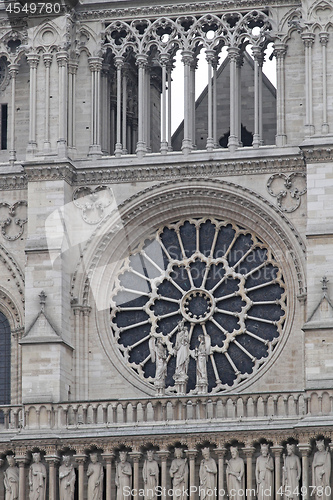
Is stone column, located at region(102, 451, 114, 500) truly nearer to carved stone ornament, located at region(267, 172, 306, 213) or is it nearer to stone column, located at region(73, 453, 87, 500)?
stone column, located at region(73, 453, 87, 500)

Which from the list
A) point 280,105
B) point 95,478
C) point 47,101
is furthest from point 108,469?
point 280,105

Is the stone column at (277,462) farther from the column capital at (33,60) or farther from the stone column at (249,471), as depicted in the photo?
the column capital at (33,60)

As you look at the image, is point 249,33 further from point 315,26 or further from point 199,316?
point 199,316

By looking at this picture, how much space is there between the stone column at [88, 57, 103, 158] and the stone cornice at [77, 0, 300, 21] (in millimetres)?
925

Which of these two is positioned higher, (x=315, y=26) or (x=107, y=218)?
(x=315, y=26)

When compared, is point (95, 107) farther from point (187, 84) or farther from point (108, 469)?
point (108, 469)

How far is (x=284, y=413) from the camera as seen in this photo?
34.4 meters

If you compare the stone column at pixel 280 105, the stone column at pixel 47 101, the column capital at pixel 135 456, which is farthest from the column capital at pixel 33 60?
the column capital at pixel 135 456

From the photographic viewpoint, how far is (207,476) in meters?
34.1

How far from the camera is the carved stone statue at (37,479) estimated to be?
3450 cm

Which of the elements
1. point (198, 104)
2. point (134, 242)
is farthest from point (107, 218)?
point (198, 104)

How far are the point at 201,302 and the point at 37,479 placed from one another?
4.64m

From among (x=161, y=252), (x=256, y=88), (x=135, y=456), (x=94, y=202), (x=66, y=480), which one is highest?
(x=256, y=88)

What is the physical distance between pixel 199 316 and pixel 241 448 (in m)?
2.94
